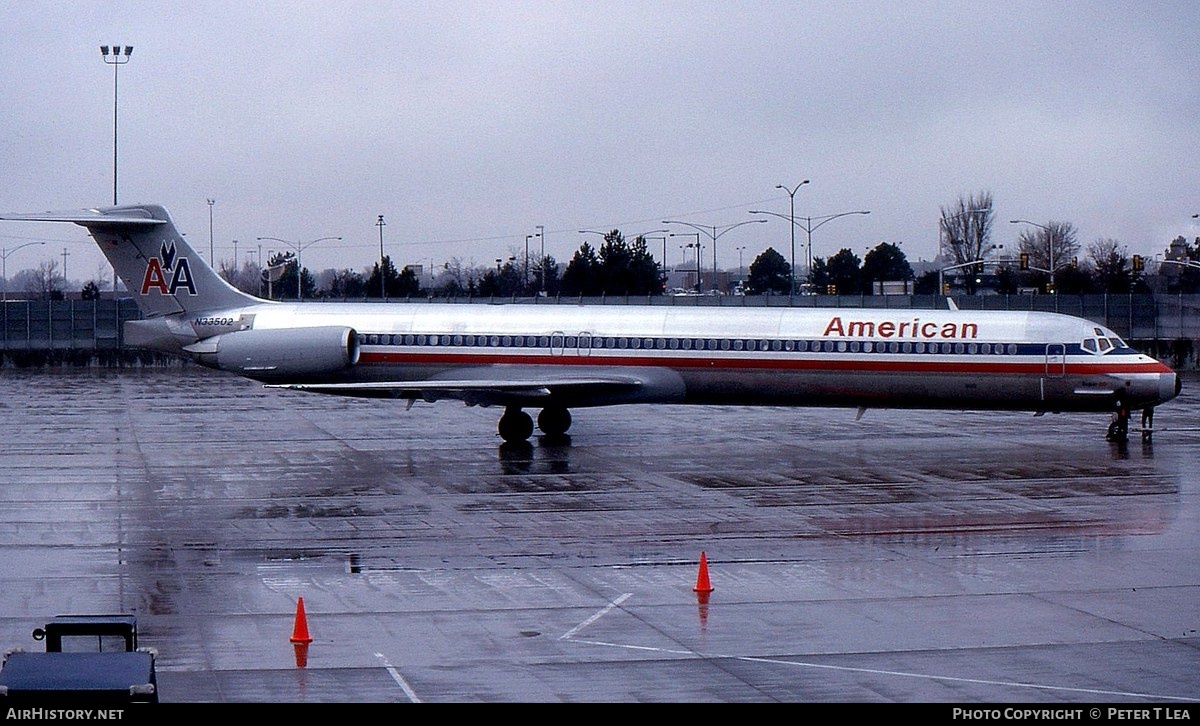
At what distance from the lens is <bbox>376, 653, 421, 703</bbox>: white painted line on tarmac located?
10.8 metres

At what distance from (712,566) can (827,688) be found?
5.01 metres

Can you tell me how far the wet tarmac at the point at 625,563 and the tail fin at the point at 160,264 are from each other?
9.87 ft

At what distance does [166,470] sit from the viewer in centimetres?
2481

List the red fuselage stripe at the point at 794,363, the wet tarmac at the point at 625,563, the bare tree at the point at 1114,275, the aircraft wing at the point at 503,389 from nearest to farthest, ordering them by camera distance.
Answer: the wet tarmac at the point at 625,563 < the red fuselage stripe at the point at 794,363 < the aircraft wing at the point at 503,389 < the bare tree at the point at 1114,275

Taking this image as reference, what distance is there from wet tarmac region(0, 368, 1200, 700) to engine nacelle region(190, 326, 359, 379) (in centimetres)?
162

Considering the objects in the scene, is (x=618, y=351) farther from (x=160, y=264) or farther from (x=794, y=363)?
(x=160, y=264)

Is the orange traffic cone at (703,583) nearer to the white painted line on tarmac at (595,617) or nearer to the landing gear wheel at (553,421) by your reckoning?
the white painted line on tarmac at (595,617)

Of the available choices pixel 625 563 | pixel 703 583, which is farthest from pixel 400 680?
pixel 625 563

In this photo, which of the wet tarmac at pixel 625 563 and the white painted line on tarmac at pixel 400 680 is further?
the wet tarmac at pixel 625 563

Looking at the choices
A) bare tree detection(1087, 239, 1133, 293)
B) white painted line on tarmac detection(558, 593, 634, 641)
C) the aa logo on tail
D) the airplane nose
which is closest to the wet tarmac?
white painted line on tarmac detection(558, 593, 634, 641)

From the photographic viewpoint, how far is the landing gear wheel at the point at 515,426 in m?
28.4

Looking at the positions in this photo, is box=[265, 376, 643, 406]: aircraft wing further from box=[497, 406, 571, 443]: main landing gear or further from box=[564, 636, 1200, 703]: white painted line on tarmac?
box=[564, 636, 1200, 703]: white painted line on tarmac

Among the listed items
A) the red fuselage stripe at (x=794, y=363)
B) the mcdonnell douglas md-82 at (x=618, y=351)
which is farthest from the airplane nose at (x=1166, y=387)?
the red fuselage stripe at (x=794, y=363)

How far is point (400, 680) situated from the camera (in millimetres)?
11344
